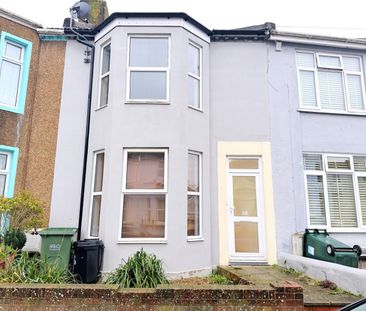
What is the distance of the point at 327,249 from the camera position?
21.7 ft

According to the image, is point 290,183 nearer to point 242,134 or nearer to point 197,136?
point 242,134

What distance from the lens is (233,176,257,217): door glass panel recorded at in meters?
7.71

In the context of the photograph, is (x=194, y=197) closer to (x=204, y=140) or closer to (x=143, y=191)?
(x=143, y=191)

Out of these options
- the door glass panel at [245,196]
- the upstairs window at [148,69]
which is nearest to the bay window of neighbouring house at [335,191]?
the door glass panel at [245,196]

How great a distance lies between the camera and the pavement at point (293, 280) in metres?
4.62

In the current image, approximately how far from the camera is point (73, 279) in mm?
5797

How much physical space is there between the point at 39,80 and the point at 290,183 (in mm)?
7358

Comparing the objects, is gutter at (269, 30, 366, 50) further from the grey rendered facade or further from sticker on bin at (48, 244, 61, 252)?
sticker on bin at (48, 244, 61, 252)

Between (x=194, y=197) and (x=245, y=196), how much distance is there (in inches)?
56.7

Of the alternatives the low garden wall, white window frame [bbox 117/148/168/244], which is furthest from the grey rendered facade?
the low garden wall

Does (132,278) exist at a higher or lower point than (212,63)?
lower

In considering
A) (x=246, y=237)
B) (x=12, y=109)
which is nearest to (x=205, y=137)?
(x=246, y=237)

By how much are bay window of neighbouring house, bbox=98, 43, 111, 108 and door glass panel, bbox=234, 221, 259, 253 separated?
4702 millimetres

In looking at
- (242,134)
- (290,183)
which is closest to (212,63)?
(242,134)
